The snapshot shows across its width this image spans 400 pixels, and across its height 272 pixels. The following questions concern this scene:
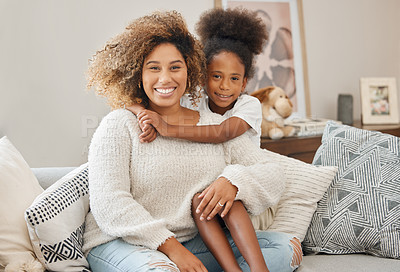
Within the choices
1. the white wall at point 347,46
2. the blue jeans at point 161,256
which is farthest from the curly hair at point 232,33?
the white wall at point 347,46

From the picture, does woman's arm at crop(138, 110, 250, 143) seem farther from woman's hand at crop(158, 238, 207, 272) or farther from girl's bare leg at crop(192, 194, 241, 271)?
woman's hand at crop(158, 238, 207, 272)

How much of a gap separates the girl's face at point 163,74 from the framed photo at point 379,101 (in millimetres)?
2259

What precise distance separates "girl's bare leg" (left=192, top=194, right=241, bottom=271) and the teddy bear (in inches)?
57.2

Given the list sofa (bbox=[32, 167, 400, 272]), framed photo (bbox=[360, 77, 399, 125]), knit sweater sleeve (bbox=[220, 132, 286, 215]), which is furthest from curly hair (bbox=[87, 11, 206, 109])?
framed photo (bbox=[360, 77, 399, 125])

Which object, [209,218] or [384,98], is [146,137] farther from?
[384,98]

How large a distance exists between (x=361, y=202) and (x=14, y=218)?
1.22 m

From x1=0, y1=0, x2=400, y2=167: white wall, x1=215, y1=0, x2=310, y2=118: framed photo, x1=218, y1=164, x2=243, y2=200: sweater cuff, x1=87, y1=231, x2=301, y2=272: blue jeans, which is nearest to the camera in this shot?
x1=87, y1=231, x2=301, y2=272: blue jeans

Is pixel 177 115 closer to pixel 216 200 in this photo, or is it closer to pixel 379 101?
pixel 216 200

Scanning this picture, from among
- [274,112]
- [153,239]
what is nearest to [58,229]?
[153,239]

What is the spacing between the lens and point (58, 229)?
49.5 inches

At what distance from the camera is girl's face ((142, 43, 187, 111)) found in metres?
1.46

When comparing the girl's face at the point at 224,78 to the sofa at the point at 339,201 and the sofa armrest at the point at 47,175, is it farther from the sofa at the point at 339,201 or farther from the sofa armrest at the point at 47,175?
the sofa armrest at the point at 47,175

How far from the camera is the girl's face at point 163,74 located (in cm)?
146

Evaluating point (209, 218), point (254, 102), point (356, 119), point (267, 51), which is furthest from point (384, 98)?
point (209, 218)
